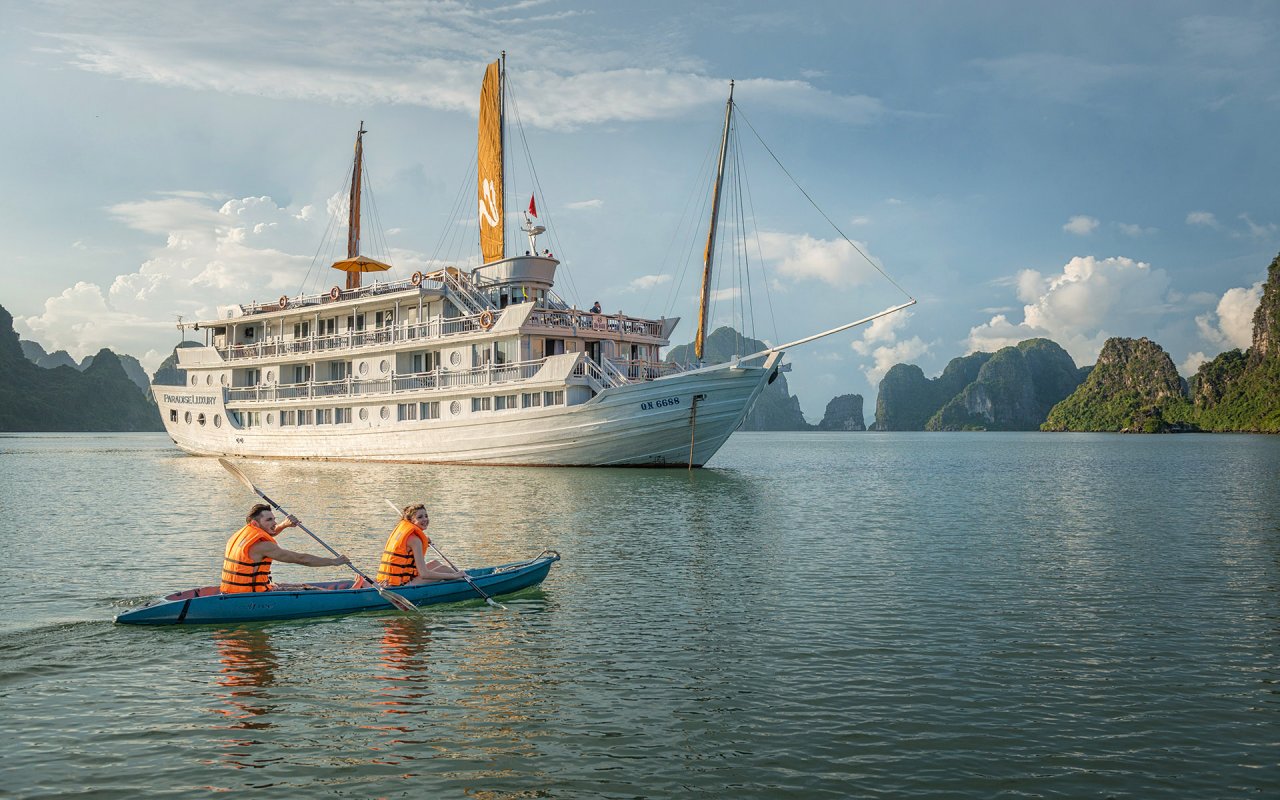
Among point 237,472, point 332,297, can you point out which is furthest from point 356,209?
point 237,472

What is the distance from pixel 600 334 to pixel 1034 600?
30.7 meters

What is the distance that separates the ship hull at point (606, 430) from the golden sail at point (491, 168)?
1028 centimetres

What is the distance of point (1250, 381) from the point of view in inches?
6772

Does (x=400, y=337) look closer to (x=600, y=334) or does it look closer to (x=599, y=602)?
(x=600, y=334)

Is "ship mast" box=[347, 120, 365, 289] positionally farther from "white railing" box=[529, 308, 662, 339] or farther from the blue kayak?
the blue kayak

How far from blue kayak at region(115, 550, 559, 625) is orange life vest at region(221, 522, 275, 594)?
0.18m

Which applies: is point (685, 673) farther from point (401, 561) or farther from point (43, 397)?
point (43, 397)

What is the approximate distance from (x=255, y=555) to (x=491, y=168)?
39932mm

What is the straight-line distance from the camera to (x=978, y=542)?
2112cm

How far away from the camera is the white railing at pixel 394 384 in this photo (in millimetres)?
41281

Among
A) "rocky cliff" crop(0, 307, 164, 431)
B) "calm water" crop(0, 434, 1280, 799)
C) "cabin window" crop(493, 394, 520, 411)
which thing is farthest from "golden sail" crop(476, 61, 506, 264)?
"rocky cliff" crop(0, 307, 164, 431)

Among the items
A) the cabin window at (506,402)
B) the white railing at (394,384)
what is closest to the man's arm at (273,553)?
the white railing at (394,384)

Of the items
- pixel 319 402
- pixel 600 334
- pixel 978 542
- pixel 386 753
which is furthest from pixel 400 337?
pixel 386 753

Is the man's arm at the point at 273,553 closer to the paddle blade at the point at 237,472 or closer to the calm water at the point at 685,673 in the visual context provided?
the calm water at the point at 685,673
